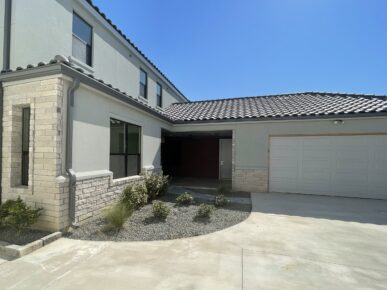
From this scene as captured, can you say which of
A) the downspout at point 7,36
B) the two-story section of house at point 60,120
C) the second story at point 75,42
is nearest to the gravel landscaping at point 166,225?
the two-story section of house at point 60,120

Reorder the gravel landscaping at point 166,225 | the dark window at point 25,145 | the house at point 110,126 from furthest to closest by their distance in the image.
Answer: the dark window at point 25,145
the house at point 110,126
the gravel landscaping at point 166,225

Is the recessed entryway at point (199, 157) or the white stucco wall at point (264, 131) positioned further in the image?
the recessed entryway at point (199, 157)

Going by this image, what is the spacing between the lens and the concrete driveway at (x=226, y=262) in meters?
3.09

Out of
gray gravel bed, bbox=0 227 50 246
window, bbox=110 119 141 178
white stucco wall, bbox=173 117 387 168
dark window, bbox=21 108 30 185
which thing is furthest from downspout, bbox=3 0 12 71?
white stucco wall, bbox=173 117 387 168

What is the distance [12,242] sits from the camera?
4172mm

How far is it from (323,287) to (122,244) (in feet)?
11.4

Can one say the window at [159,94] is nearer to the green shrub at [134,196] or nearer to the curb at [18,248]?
the green shrub at [134,196]

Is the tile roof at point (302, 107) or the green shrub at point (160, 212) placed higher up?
the tile roof at point (302, 107)

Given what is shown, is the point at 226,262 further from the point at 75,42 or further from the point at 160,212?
the point at 75,42

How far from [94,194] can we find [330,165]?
353 inches

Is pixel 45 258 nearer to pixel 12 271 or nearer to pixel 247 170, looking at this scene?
pixel 12 271

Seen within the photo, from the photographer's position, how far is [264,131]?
962 cm

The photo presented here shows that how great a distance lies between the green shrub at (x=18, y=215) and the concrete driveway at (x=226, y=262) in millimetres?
795

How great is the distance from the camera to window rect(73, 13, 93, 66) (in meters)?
7.85
